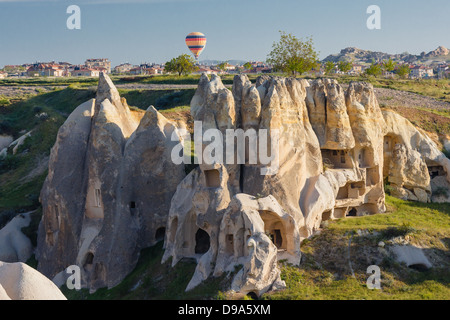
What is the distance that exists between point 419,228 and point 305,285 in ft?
24.4

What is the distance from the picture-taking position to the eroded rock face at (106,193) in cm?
2659

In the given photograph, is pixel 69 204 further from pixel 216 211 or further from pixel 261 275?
pixel 261 275

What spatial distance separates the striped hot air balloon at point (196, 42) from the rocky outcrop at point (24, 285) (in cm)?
6345

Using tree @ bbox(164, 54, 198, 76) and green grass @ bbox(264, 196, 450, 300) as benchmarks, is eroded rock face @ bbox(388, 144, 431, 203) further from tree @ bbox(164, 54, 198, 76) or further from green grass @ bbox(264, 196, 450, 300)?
tree @ bbox(164, 54, 198, 76)

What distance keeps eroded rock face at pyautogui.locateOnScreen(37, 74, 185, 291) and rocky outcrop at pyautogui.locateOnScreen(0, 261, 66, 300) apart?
10985mm

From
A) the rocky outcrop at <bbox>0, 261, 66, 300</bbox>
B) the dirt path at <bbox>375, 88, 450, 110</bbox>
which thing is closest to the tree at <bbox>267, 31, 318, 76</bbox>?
the dirt path at <bbox>375, 88, 450, 110</bbox>

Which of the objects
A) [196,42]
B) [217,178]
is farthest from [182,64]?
[217,178]

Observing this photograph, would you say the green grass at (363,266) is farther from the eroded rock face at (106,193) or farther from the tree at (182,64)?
the tree at (182,64)

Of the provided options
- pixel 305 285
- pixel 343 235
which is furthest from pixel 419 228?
pixel 305 285

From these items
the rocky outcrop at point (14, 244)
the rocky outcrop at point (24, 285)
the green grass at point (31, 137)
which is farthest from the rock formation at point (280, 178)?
the green grass at point (31, 137)

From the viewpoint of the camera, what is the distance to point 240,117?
26.4m

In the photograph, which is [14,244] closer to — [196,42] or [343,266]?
[343,266]

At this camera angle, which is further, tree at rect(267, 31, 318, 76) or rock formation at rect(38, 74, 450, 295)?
tree at rect(267, 31, 318, 76)

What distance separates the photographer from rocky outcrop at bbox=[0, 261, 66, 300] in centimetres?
1446
